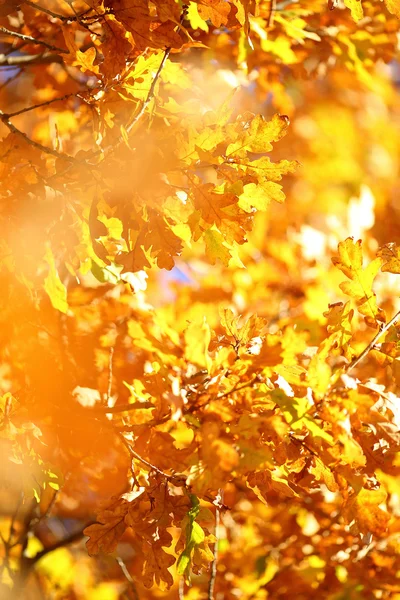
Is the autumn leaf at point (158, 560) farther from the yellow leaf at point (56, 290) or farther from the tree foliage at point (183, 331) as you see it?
the yellow leaf at point (56, 290)

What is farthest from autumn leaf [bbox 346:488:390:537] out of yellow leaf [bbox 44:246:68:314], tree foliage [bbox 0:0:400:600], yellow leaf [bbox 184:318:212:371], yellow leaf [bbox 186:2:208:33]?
yellow leaf [bbox 186:2:208:33]

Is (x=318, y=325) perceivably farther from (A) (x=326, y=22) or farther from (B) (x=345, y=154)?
(B) (x=345, y=154)

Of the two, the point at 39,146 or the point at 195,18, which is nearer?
the point at 39,146

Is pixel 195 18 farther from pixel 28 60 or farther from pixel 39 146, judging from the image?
pixel 28 60

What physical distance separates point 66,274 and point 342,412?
4.97ft

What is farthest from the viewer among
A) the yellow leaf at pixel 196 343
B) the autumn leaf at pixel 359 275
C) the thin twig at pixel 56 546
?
the thin twig at pixel 56 546

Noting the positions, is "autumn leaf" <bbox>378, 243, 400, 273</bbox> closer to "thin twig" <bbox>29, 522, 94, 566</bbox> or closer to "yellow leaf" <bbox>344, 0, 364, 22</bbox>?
"yellow leaf" <bbox>344, 0, 364, 22</bbox>

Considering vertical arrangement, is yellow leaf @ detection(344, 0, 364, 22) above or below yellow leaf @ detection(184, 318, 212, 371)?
above

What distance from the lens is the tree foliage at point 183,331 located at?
1123mm

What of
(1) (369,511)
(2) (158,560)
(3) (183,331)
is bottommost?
(2) (158,560)

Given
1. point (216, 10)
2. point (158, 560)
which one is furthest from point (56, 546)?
point (216, 10)

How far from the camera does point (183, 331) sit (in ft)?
4.58

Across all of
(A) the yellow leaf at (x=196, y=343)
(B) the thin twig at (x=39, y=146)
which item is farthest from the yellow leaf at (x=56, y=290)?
(A) the yellow leaf at (x=196, y=343)

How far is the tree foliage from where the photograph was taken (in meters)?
1.12
